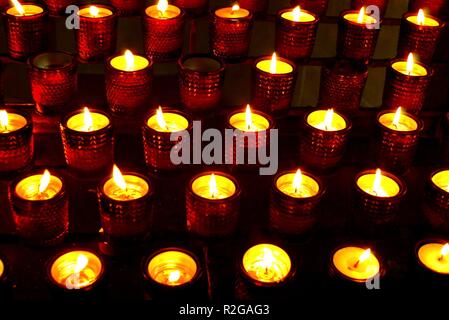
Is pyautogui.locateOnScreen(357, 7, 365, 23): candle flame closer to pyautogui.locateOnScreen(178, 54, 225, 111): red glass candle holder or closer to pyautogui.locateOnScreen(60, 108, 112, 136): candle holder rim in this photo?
pyautogui.locateOnScreen(178, 54, 225, 111): red glass candle holder

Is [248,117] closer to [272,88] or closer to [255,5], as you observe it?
[272,88]

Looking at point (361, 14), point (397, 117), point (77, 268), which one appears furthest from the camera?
point (361, 14)

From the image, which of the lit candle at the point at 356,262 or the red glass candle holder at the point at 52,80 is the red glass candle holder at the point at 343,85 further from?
the red glass candle holder at the point at 52,80

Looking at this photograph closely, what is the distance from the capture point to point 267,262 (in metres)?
1.21

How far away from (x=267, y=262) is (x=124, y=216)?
0.30m

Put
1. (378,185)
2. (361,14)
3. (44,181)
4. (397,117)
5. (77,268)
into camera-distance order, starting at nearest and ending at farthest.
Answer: (77,268) → (44,181) → (378,185) → (397,117) → (361,14)

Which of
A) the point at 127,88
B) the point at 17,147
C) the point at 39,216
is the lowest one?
the point at 39,216

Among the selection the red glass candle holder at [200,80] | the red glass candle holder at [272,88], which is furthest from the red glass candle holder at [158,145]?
the red glass candle holder at [272,88]

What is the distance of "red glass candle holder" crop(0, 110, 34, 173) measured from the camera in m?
1.25

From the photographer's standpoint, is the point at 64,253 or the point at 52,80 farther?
the point at 52,80

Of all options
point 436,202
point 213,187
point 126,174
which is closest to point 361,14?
point 436,202

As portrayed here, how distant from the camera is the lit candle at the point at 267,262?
1189 millimetres

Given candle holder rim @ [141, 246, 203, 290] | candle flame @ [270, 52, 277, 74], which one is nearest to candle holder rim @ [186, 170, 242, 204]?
candle holder rim @ [141, 246, 203, 290]

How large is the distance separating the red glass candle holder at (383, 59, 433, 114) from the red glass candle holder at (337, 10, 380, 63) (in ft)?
0.25
